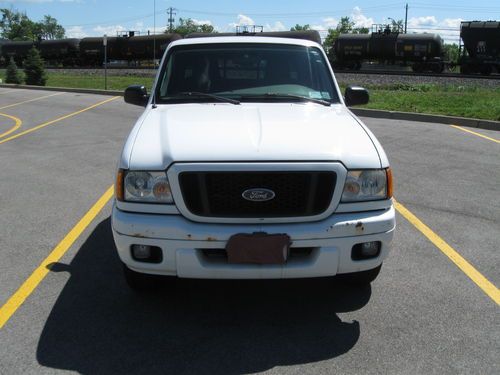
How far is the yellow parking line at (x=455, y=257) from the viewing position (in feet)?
13.4

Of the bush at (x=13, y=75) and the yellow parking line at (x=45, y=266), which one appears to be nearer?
the yellow parking line at (x=45, y=266)

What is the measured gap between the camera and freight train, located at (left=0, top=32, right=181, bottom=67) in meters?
44.2

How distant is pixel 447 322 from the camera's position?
11.7 feet

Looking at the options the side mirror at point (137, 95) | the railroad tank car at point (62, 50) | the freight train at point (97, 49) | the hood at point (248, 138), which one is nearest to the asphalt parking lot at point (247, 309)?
the hood at point (248, 138)

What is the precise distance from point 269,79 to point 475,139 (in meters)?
7.68

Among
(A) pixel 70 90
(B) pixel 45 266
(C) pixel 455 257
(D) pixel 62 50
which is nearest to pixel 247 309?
(B) pixel 45 266

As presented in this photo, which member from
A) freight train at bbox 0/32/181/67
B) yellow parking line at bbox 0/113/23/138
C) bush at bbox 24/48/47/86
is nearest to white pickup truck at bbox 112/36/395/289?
yellow parking line at bbox 0/113/23/138

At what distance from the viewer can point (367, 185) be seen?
3.38 meters

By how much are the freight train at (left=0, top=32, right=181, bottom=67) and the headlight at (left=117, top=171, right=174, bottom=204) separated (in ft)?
132

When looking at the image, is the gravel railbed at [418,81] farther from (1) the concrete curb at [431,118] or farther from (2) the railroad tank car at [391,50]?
(1) the concrete curb at [431,118]

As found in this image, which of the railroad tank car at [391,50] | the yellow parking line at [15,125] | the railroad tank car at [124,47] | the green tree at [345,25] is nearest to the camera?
the yellow parking line at [15,125]

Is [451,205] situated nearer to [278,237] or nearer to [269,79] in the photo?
[269,79]

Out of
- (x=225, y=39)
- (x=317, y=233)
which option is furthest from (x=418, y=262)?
(x=225, y=39)

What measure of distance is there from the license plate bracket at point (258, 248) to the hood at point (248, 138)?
0.46 meters
